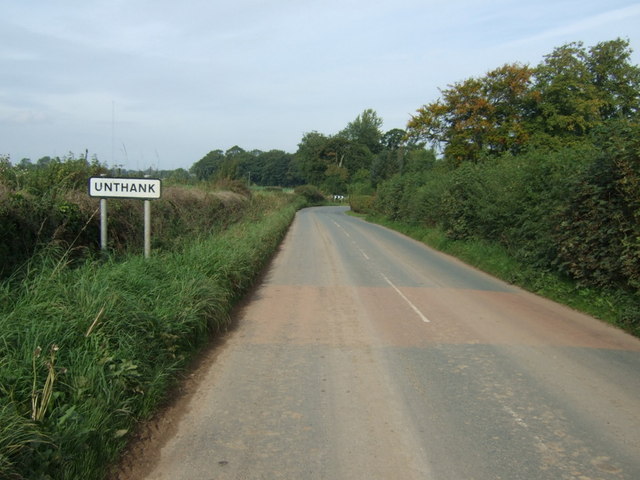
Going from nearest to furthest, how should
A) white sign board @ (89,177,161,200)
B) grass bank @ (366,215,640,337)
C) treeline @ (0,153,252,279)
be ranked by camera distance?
treeline @ (0,153,252,279) → white sign board @ (89,177,161,200) → grass bank @ (366,215,640,337)

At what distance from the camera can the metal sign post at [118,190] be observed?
8.34 metres

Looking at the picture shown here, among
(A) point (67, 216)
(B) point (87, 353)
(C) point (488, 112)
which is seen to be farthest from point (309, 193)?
(B) point (87, 353)

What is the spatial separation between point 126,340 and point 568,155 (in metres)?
11.6

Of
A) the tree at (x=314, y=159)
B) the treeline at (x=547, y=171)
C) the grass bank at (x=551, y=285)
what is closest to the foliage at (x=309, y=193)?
the tree at (x=314, y=159)

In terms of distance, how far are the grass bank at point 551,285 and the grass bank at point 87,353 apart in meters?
6.73

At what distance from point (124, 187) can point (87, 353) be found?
4.65 m

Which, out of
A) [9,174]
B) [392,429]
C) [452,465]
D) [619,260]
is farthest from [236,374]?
[619,260]

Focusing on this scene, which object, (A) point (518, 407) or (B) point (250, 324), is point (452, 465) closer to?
(A) point (518, 407)

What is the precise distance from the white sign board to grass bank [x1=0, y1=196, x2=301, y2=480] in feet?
4.57

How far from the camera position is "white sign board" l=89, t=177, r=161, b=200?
328 inches

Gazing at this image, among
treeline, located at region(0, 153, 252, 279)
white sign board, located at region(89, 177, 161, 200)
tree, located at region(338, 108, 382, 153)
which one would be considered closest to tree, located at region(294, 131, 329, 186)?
tree, located at region(338, 108, 382, 153)

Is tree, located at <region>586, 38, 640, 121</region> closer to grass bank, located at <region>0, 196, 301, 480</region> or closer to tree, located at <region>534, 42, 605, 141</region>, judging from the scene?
tree, located at <region>534, 42, 605, 141</region>

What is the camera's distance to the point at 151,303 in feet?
20.4

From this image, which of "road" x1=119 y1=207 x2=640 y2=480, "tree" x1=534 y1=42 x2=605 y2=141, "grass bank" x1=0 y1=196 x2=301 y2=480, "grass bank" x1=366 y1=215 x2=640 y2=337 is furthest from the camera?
"tree" x1=534 y1=42 x2=605 y2=141
